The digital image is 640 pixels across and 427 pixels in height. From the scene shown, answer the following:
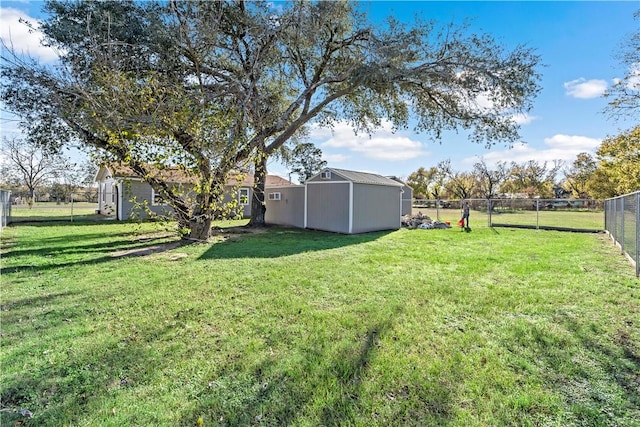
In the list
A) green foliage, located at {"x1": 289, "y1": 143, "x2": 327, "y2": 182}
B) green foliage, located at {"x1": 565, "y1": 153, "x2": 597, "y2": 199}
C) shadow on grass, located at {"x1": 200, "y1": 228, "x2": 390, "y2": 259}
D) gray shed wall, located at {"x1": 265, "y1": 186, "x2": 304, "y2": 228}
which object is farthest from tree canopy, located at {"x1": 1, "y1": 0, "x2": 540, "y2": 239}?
green foliage, located at {"x1": 565, "y1": 153, "x2": 597, "y2": 199}

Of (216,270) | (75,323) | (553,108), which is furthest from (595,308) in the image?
(553,108)

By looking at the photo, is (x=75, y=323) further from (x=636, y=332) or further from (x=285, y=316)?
(x=636, y=332)

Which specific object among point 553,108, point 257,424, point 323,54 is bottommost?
point 257,424

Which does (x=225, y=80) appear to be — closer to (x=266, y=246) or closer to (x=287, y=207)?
(x=266, y=246)

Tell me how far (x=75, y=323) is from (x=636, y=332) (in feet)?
19.3

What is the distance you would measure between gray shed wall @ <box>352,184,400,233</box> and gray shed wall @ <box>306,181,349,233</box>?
39 centimetres

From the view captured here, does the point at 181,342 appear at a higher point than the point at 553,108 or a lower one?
lower

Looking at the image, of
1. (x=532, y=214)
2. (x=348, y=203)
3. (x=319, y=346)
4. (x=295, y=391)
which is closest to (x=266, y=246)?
(x=348, y=203)

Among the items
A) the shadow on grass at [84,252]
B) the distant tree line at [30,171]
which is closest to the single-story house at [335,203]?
the shadow on grass at [84,252]

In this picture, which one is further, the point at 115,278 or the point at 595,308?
the point at 115,278

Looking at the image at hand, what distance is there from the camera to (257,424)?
2.00m

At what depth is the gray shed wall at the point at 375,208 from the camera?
494 inches

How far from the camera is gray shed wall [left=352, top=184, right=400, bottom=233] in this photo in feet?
41.2

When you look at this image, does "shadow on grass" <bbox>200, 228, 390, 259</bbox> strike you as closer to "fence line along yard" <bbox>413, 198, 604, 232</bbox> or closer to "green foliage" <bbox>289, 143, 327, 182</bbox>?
"fence line along yard" <bbox>413, 198, 604, 232</bbox>
